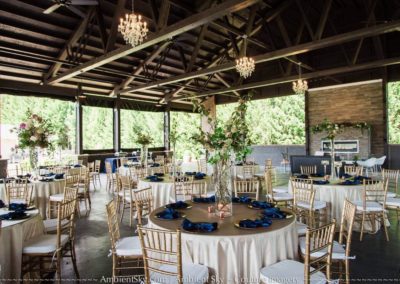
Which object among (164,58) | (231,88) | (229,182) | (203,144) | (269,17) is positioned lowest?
(229,182)

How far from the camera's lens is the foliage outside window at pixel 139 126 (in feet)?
46.4

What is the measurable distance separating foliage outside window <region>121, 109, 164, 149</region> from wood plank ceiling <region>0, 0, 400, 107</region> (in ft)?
2.66

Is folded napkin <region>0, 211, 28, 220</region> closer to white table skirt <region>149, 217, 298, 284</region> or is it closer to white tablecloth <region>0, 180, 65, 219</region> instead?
white table skirt <region>149, 217, 298, 284</region>

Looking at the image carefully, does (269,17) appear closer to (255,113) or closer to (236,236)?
(255,113)

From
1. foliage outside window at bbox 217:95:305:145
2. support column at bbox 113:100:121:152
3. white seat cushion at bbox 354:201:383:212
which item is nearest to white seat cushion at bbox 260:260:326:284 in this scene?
white seat cushion at bbox 354:201:383:212

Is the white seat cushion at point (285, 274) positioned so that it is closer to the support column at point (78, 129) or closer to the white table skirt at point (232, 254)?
the white table skirt at point (232, 254)

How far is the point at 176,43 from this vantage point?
10.5 m

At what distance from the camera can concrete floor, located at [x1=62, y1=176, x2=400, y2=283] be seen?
126 inches

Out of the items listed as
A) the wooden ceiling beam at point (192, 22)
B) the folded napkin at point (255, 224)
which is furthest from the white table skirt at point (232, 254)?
the wooden ceiling beam at point (192, 22)

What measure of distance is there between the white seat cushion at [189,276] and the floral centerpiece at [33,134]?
4417 millimetres

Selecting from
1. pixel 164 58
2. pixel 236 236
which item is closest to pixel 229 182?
pixel 236 236

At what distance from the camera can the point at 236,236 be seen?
231 cm

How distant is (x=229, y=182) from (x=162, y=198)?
8.77 ft

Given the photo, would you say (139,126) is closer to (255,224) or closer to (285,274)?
(255,224)
